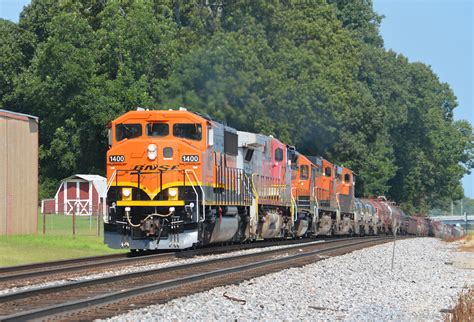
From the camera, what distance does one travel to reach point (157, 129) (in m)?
23.7

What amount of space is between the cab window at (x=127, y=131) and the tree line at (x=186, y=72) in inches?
668

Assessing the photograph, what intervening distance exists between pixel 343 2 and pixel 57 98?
41.4m

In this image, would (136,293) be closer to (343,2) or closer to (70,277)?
(70,277)

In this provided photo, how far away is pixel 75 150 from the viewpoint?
57625 mm

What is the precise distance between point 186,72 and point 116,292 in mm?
31535

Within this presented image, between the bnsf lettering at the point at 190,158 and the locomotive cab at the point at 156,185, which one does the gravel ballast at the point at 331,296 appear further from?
the bnsf lettering at the point at 190,158

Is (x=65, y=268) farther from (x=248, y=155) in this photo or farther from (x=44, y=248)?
(x=248, y=155)

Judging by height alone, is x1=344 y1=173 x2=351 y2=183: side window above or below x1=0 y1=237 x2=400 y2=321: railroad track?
above

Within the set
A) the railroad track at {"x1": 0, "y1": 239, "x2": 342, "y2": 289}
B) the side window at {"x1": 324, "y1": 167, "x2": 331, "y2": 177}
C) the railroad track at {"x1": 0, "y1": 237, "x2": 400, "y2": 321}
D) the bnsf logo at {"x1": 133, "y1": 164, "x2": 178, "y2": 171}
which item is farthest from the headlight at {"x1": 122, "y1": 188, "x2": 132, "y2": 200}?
the side window at {"x1": 324, "y1": 167, "x2": 331, "y2": 177}

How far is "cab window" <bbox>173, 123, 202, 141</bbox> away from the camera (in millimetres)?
23547

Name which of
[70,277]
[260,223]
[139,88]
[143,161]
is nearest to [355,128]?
[139,88]

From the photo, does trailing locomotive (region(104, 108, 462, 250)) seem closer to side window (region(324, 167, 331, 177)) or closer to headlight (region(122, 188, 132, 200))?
headlight (region(122, 188, 132, 200))

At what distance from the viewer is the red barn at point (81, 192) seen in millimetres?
59781

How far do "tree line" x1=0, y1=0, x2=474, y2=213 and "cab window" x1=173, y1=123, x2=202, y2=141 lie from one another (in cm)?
1724
